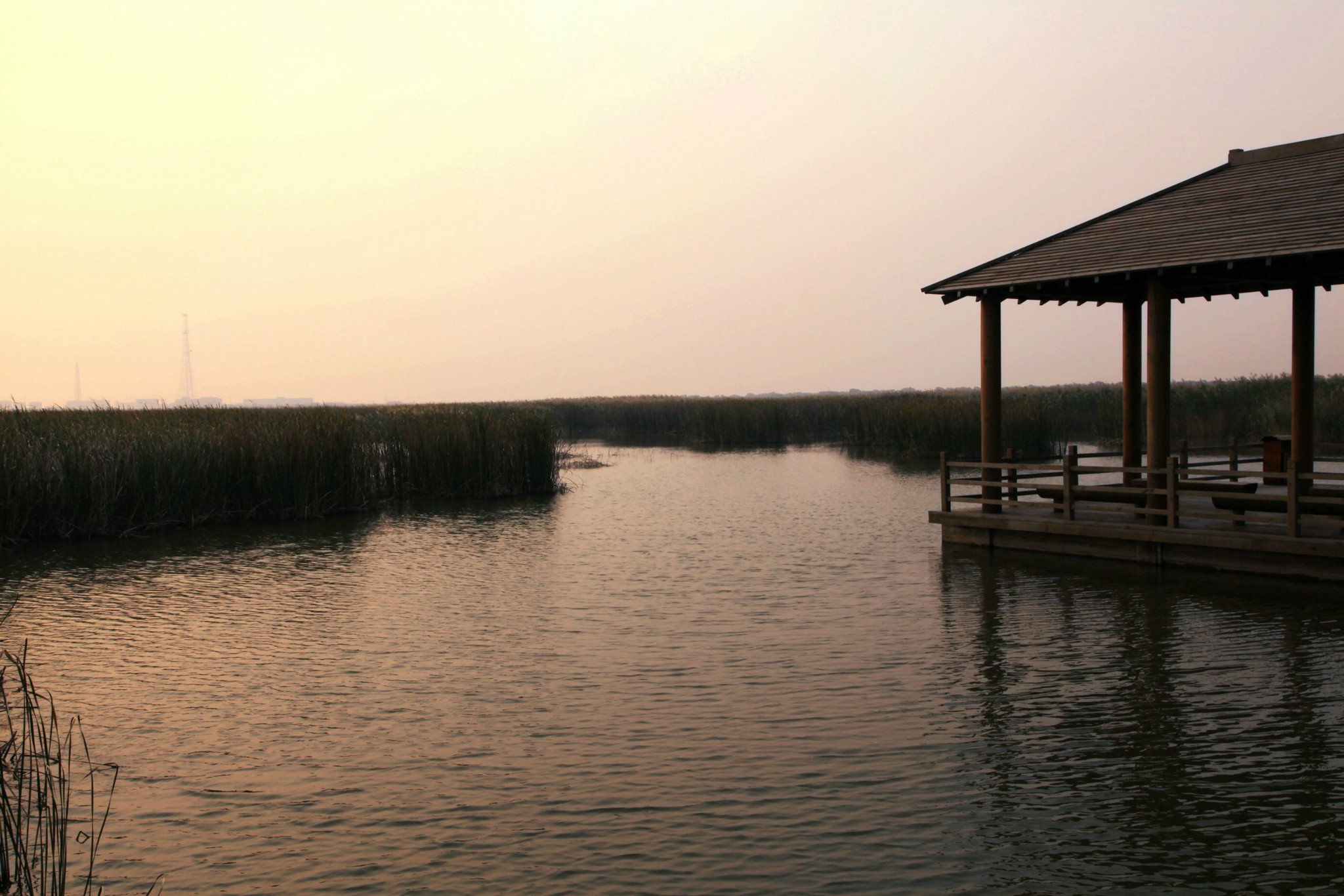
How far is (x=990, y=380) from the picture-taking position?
1398 centimetres

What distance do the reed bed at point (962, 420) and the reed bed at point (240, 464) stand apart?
12.7 metres

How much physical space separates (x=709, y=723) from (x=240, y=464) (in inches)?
562

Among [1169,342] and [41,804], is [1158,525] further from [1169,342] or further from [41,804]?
[41,804]

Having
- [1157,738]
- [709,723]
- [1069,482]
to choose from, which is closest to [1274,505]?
[1069,482]

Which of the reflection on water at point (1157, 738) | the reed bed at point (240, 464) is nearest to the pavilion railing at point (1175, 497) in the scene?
the reflection on water at point (1157, 738)

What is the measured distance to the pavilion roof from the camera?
11383 mm

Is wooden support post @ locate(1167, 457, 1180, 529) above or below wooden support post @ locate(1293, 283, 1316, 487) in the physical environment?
below

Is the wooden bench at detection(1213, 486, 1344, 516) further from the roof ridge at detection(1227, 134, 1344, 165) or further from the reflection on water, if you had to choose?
the roof ridge at detection(1227, 134, 1344, 165)

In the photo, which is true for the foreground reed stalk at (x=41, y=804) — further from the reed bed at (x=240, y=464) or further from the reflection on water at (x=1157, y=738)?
the reed bed at (x=240, y=464)

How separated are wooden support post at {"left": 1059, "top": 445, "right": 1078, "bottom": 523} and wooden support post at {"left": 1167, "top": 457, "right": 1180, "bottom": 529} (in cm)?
117

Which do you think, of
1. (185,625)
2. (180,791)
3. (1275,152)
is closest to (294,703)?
(180,791)

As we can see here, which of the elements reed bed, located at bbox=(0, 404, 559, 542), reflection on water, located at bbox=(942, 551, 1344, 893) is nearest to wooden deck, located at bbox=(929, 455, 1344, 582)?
reflection on water, located at bbox=(942, 551, 1344, 893)

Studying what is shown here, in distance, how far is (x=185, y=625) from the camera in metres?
10.2

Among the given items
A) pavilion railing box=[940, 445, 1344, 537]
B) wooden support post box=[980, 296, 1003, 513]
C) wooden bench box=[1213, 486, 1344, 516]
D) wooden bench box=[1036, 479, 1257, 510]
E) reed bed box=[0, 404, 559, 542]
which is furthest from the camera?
reed bed box=[0, 404, 559, 542]
